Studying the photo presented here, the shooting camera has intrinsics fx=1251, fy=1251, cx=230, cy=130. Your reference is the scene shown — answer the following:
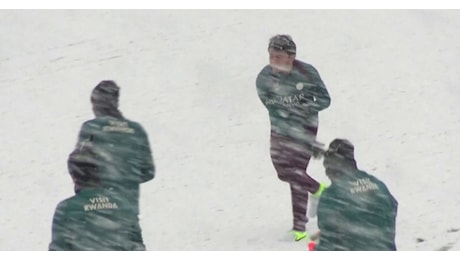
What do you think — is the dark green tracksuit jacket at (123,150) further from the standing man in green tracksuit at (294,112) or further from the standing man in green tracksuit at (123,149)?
the standing man in green tracksuit at (294,112)

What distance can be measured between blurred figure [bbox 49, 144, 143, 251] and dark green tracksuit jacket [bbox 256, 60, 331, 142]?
3409 mm

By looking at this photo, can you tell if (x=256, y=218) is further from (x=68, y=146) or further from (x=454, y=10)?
(x=454, y=10)

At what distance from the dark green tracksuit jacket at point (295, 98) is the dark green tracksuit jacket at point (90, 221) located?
11.7 feet

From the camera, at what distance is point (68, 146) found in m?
14.8

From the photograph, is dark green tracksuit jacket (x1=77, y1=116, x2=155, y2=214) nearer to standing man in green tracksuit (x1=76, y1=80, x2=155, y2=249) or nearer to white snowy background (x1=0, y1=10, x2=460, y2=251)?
standing man in green tracksuit (x1=76, y1=80, x2=155, y2=249)

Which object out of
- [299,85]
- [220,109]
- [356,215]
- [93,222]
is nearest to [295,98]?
[299,85]

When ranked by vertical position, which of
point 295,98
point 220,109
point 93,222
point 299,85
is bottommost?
point 220,109

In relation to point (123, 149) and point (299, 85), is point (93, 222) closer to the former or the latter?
point (123, 149)

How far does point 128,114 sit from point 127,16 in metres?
2.68

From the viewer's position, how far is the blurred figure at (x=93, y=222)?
26.1 ft

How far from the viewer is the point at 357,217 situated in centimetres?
796

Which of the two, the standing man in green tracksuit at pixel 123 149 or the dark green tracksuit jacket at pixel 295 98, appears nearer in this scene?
the standing man in green tracksuit at pixel 123 149

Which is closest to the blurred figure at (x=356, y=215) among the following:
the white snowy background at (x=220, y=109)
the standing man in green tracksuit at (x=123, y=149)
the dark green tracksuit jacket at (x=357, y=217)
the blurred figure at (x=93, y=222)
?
the dark green tracksuit jacket at (x=357, y=217)

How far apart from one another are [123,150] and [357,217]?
7.06ft
